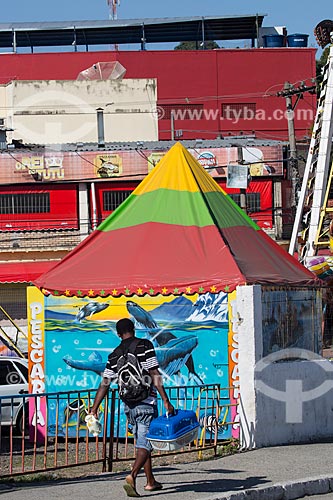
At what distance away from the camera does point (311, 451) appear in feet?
42.6

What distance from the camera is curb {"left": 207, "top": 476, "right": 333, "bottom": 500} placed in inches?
386

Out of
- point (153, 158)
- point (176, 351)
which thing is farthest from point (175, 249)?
point (153, 158)

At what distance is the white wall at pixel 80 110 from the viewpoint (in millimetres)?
49844

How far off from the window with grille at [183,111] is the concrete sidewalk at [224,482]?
4272cm

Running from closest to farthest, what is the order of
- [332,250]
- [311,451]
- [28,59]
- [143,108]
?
[311,451]
[332,250]
[143,108]
[28,59]

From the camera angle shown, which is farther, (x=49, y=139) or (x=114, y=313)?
(x=49, y=139)

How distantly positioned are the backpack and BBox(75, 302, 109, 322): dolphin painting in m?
5.09

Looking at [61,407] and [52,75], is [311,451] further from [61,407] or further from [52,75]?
[52,75]

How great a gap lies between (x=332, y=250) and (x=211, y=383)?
10.6m

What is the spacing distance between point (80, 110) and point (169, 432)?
42.1 meters

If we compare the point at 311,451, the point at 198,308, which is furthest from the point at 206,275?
the point at 311,451
